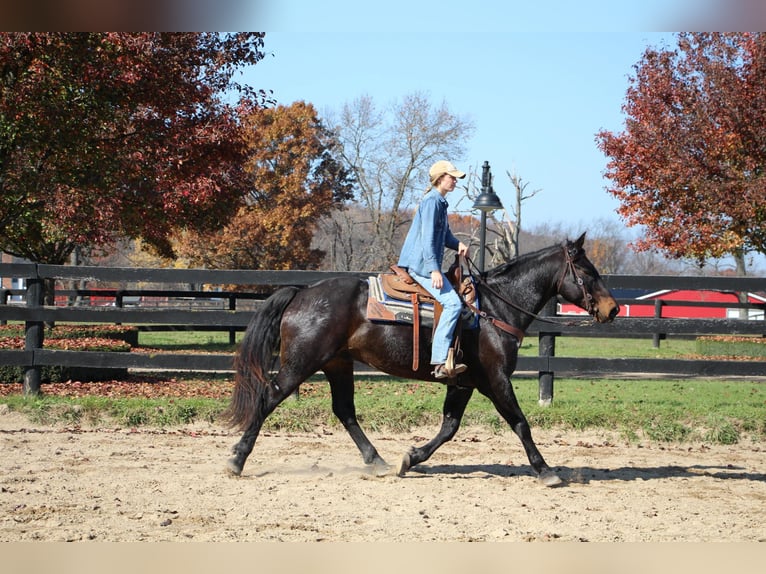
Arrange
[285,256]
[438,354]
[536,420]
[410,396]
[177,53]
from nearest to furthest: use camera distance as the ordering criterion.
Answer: [438,354], [536,420], [410,396], [177,53], [285,256]

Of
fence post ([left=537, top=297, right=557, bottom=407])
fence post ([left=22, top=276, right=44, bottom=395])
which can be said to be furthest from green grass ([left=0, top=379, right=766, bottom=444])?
fence post ([left=22, top=276, right=44, bottom=395])

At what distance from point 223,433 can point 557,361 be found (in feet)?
14.4

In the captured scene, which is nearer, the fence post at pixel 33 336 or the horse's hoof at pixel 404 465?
the horse's hoof at pixel 404 465

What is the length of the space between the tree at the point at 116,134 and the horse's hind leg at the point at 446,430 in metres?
8.66

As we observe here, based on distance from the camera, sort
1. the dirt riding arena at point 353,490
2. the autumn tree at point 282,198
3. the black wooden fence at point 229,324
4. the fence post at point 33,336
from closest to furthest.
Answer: the dirt riding arena at point 353,490 < the black wooden fence at point 229,324 < the fence post at point 33,336 < the autumn tree at point 282,198

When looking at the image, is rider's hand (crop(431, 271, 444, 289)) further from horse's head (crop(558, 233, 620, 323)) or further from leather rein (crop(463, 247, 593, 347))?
horse's head (crop(558, 233, 620, 323))

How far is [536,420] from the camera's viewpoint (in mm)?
9383

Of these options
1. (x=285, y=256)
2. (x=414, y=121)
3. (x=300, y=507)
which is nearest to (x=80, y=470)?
(x=300, y=507)

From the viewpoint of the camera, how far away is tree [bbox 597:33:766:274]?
18.2 meters

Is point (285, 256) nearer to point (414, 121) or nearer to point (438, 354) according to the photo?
point (414, 121)

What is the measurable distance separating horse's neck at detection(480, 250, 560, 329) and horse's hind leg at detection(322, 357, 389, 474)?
1.42 m

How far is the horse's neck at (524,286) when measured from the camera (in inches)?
275

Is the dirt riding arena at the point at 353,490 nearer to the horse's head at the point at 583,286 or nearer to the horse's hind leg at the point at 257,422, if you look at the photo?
the horse's hind leg at the point at 257,422

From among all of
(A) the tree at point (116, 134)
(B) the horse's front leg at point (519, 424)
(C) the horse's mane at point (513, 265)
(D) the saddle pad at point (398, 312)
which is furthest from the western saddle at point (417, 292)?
(A) the tree at point (116, 134)
